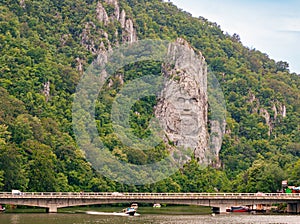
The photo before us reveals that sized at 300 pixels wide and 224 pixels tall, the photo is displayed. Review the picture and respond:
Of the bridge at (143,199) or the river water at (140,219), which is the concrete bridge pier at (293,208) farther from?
the river water at (140,219)

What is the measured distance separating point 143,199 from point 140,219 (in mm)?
12731

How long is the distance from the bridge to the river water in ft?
6.66

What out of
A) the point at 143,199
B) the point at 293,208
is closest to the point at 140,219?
the point at 143,199

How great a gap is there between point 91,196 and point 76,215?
7.60 m

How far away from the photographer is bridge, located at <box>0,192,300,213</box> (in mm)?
151875

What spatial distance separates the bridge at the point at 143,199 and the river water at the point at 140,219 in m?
2.03

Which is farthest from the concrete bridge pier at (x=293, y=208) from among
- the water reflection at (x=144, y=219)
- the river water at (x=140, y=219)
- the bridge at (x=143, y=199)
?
the water reflection at (x=144, y=219)

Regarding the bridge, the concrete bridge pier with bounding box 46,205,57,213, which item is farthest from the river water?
the bridge

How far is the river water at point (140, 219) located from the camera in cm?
13388

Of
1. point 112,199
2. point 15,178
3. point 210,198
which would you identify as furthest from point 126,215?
point 15,178

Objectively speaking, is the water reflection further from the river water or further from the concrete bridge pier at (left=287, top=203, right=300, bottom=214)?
the concrete bridge pier at (left=287, top=203, right=300, bottom=214)

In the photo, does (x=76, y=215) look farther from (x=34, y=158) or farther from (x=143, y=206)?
(x=143, y=206)

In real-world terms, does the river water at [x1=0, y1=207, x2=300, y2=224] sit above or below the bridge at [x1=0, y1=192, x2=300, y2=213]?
below

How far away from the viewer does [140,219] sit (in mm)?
142125
